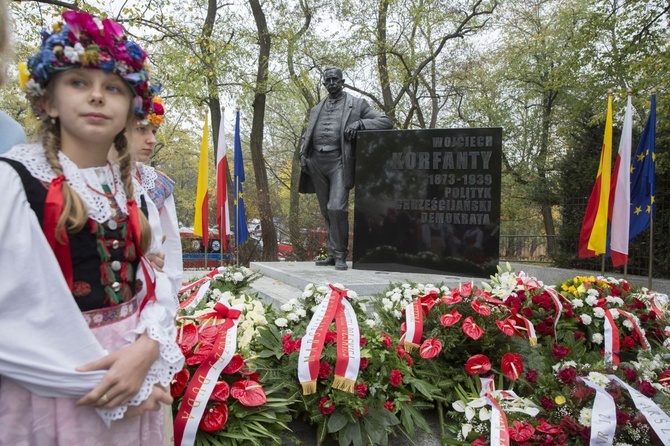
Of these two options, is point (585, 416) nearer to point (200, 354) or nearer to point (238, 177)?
point (200, 354)

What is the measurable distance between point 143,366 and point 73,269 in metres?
0.27

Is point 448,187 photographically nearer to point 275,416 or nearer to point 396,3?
point 275,416

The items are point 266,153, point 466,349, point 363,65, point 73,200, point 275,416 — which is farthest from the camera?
point 266,153

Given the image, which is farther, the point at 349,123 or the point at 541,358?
the point at 349,123

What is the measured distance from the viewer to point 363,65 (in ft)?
57.6

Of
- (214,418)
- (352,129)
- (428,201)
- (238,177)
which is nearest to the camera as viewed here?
(214,418)

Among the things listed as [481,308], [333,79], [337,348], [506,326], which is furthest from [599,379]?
[333,79]

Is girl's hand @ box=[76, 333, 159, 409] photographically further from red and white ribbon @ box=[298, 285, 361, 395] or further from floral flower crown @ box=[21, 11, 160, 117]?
red and white ribbon @ box=[298, 285, 361, 395]

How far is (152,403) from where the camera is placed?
1.21 meters

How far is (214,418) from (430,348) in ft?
4.28

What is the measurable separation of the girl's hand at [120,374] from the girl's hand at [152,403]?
0.04 metres

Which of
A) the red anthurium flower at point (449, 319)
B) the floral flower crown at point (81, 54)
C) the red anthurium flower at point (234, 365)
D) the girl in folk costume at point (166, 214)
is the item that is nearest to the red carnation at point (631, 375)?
the red anthurium flower at point (449, 319)

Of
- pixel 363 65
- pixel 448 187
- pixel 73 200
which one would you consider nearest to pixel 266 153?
pixel 363 65

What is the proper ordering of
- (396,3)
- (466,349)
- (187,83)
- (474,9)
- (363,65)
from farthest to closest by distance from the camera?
1. (363,65)
2. (396,3)
3. (474,9)
4. (187,83)
5. (466,349)
